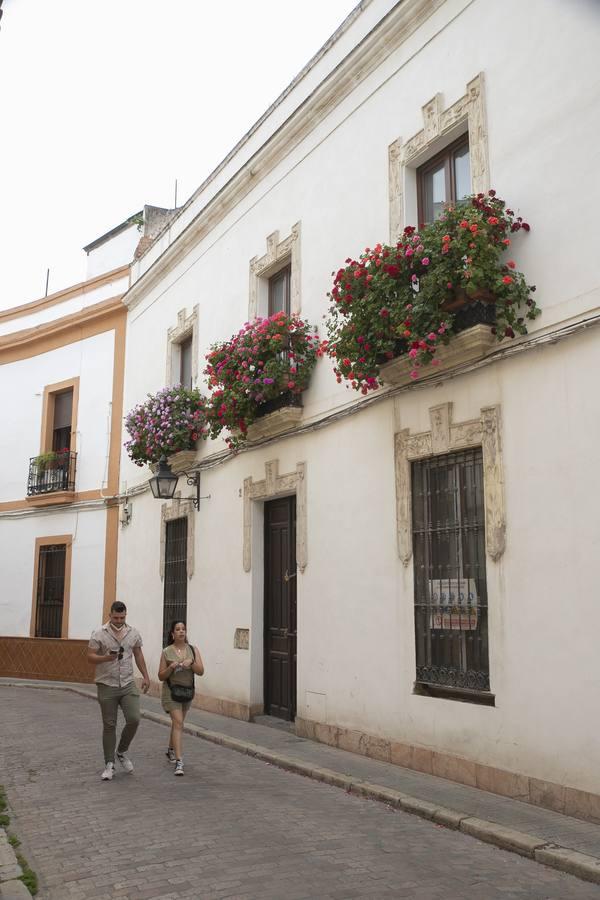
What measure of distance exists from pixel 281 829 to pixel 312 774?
1727 millimetres

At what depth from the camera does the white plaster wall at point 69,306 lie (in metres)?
16.5

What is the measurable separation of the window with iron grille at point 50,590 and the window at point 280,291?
7.64 meters

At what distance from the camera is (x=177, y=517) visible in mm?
12773

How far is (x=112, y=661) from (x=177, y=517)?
5.25 metres

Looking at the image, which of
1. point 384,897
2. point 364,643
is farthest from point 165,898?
point 364,643

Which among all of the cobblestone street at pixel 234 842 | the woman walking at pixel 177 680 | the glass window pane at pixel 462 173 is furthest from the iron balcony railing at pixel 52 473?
the glass window pane at pixel 462 173

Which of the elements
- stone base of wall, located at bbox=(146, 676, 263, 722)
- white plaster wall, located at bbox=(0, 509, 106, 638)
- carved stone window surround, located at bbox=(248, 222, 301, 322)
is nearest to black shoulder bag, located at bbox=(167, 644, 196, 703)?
stone base of wall, located at bbox=(146, 676, 263, 722)

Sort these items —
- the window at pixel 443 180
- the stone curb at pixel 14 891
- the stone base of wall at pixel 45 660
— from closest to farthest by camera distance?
the stone curb at pixel 14 891
the window at pixel 443 180
the stone base of wall at pixel 45 660

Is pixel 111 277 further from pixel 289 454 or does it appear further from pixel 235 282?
pixel 289 454

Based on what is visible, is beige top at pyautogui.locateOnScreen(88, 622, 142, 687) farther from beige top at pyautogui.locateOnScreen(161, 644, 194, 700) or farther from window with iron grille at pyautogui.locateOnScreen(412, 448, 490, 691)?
window with iron grille at pyautogui.locateOnScreen(412, 448, 490, 691)

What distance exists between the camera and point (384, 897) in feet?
14.5

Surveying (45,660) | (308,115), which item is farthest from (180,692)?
(45,660)

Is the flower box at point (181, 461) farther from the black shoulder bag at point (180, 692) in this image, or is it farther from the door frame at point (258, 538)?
the black shoulder bag at point (180, 692)

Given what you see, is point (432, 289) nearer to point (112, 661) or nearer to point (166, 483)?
point (112, 661)
